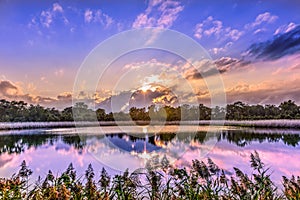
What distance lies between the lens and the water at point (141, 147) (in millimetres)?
5023

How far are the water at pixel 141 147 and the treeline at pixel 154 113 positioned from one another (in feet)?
1.40

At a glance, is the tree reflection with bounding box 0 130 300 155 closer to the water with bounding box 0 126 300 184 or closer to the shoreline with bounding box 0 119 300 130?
the water with bounding box 0 126 300 184

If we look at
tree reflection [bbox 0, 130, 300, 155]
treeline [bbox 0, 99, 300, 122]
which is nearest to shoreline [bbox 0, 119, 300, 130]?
treeline [bbox 0, 99, 300, 122]

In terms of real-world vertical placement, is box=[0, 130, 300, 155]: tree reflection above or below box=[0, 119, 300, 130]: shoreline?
below

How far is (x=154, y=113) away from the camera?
283 inches

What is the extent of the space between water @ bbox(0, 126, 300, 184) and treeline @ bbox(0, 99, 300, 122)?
43 cm

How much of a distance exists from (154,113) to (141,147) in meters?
1.03

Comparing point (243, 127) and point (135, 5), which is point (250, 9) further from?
point (243, 127)

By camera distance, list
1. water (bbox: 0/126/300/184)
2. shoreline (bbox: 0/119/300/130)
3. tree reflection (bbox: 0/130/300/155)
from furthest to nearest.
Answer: shoreline (bbox: 0/119/300/130) < tree reflection (bbox: 0/130/300/155) < water (bbox: 0/126/300/184)

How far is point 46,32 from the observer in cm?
621

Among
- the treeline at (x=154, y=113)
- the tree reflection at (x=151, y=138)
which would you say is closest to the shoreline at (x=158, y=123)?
the treeline at (x=154, y=113)

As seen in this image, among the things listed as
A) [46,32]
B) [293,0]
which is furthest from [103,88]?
[293,0]

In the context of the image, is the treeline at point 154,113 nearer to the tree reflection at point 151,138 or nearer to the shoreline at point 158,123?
the shoreline at point 158,123

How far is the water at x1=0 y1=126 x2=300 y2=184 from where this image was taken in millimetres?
5023
